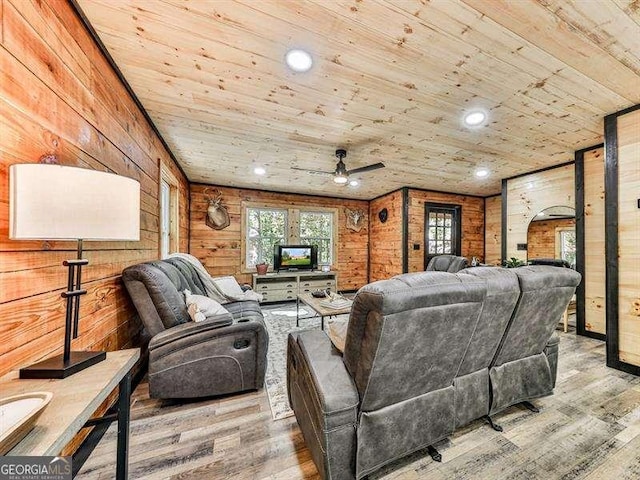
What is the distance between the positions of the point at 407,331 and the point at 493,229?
5931 millimetres

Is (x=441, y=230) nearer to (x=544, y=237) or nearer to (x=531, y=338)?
(x=544, y=237)

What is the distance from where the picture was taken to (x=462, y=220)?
5.81 m

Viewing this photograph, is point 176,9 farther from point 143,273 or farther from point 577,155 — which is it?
point 577,155

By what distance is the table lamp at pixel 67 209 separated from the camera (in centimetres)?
82

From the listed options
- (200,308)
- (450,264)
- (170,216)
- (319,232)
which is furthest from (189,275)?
(450,264)

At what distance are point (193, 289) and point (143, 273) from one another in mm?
872

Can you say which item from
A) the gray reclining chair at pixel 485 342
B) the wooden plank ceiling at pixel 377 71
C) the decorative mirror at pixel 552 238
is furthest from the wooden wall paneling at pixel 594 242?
the gray reclining chair at pixel 485 342

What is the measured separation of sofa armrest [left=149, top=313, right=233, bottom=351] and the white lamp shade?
Result: 3.53ft

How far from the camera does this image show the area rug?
196 centimetres

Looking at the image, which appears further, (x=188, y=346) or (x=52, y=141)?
(x=188, y=346)

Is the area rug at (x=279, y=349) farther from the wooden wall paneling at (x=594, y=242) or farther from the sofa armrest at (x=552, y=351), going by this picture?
the wooden wall paneling at (x=594, y=242)

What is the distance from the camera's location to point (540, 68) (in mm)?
1793

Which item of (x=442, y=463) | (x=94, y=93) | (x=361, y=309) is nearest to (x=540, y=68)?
(x=361, y=309)

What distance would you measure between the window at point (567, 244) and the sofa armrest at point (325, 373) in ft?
19.8
